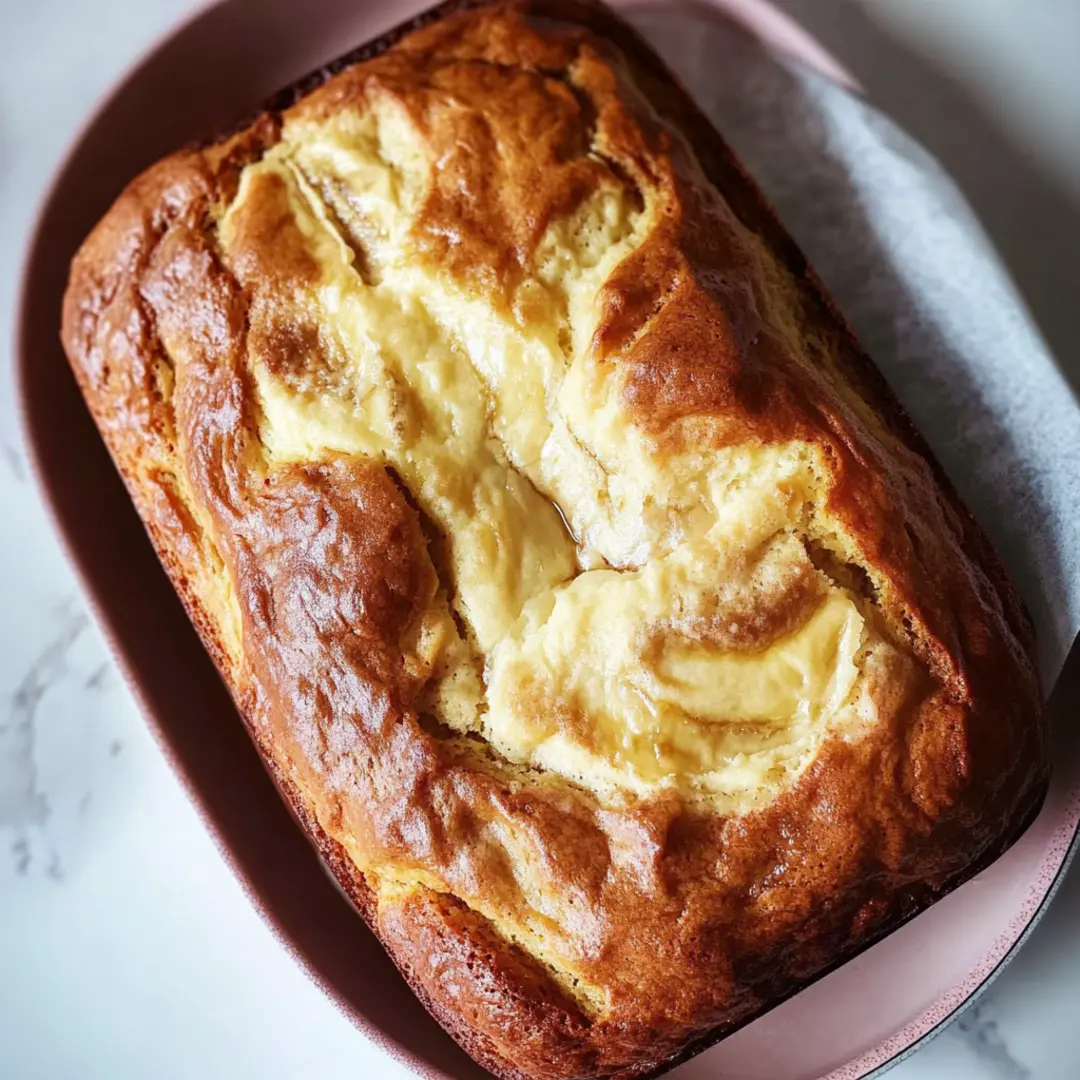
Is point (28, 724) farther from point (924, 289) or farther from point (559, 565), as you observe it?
point (924, 289)

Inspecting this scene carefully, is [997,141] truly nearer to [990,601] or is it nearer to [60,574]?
[990,601]

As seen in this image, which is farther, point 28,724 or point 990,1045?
point 28,724

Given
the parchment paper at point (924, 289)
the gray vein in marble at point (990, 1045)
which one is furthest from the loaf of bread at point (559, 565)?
the gray vein in marble at point (990, 1045)

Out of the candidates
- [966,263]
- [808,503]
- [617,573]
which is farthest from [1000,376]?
[617,573]

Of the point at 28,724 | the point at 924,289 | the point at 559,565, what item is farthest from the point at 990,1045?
the point at 28,724

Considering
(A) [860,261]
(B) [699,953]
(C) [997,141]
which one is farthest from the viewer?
(C) [997,141]

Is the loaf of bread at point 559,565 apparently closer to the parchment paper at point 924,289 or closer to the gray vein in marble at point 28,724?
the parchment paper at point 924,289
